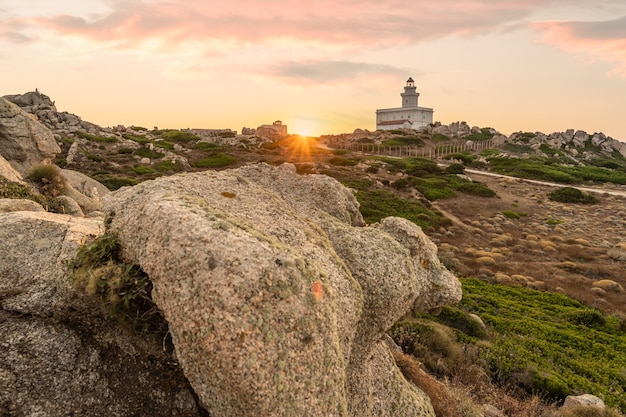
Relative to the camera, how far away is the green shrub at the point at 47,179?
20109 mm

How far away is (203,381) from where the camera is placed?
5230 millimetres

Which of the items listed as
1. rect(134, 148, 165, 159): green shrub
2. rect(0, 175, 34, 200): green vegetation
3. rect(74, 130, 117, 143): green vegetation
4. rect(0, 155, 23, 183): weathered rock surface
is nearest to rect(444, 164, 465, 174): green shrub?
rect(134, 148, 165, 159): green shrub

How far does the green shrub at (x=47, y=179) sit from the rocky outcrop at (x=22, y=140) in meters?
3.94

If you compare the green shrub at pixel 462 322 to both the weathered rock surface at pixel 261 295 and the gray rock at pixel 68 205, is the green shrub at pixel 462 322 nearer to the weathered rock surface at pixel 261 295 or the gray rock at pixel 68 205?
the weathered rock surface at pixel 261 295

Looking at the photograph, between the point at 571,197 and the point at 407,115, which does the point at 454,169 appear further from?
the point at 407,115

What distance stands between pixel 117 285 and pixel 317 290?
310 cm

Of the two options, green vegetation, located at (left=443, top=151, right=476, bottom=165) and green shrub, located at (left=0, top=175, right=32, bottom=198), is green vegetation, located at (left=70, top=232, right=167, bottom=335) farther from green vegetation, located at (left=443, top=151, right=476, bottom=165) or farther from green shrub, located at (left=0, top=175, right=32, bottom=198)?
green vegetation, located at (left=443, top=151, right=476, bottom=165)

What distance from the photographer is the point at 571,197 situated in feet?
194

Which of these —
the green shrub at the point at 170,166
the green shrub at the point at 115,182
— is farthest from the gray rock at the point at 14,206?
the green shrub at the point at 170,166

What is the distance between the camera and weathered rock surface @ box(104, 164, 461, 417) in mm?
4855

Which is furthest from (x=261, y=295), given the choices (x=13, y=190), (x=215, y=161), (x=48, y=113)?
(x=48, y=113)

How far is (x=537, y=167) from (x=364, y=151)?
43.9m

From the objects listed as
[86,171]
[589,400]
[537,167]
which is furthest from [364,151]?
[589,400]

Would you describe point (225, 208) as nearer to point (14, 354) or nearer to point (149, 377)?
Answer: point (149, 377)
